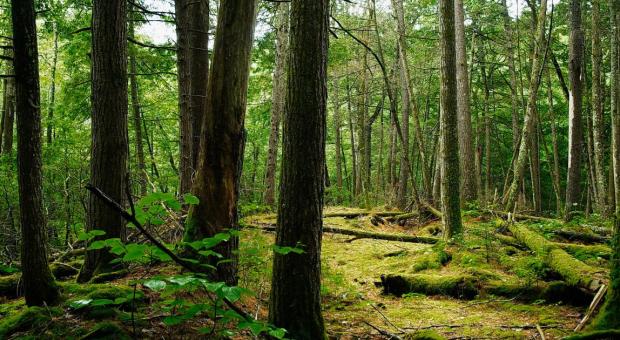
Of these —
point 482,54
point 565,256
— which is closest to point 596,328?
point 565,256

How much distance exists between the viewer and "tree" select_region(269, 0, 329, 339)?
4207mm

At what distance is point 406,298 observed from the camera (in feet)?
22.7

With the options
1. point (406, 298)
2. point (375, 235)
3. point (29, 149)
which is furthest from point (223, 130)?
point (375, 235)

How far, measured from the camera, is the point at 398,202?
63.2ft

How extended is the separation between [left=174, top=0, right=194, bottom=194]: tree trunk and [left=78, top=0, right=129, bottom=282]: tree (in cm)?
189

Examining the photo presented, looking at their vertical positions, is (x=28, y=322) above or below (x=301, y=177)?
below

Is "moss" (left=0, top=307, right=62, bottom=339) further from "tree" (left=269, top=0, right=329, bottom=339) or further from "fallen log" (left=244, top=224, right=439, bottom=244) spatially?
"fallen log" (left=244, top=224, right=439, bottom=244)

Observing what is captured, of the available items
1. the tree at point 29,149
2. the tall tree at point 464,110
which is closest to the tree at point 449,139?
the tall tree at point 464,110

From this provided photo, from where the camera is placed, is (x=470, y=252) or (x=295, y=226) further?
A: (x=470, y=252)

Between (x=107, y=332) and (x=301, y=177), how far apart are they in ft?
6.96

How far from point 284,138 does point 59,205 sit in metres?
9.65

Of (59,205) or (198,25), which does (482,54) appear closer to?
(198,25)

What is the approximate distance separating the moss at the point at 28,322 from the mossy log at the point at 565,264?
19.7ft

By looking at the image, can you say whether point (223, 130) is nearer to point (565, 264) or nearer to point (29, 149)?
point (29, 149)
